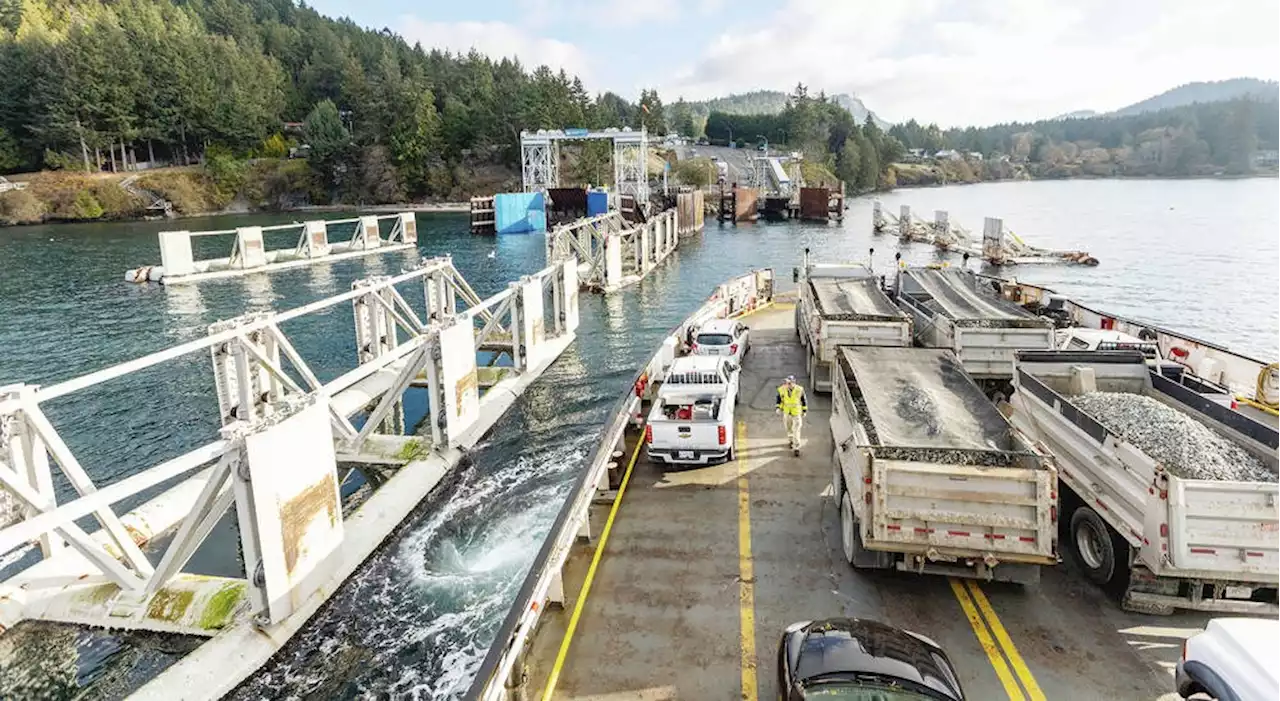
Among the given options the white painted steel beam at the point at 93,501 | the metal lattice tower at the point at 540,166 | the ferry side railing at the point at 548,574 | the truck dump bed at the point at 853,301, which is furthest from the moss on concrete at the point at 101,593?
the metal lattice tower at the point at 540,166

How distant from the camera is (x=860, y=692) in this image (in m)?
5.88

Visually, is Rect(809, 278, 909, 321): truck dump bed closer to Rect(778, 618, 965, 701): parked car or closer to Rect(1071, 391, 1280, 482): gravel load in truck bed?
Rect(1071, 391, 1280, 482): gravel load in truck bed

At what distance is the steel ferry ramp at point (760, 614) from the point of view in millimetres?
7406

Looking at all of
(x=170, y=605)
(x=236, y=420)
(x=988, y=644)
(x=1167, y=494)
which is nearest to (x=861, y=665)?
(x=988, y=644)

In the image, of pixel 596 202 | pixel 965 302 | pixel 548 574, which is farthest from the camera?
pixel 596 202

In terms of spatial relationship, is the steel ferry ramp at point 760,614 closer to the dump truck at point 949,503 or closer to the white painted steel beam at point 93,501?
the dump truck at point 949,503

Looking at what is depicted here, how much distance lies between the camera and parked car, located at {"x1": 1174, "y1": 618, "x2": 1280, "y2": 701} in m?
5.50

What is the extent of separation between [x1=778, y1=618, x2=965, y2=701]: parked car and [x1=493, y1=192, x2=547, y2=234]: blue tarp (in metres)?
78.8

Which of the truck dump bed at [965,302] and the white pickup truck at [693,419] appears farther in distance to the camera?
the truck dump bed at [965,302]

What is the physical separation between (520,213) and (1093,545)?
80230 mm

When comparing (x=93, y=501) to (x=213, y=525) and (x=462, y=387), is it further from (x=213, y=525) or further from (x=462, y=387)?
(x=462, y=387)

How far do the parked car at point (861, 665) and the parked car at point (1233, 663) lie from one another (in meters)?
2.02

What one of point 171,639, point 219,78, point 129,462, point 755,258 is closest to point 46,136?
point 219,78

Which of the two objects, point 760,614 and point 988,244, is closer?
point 760,614
